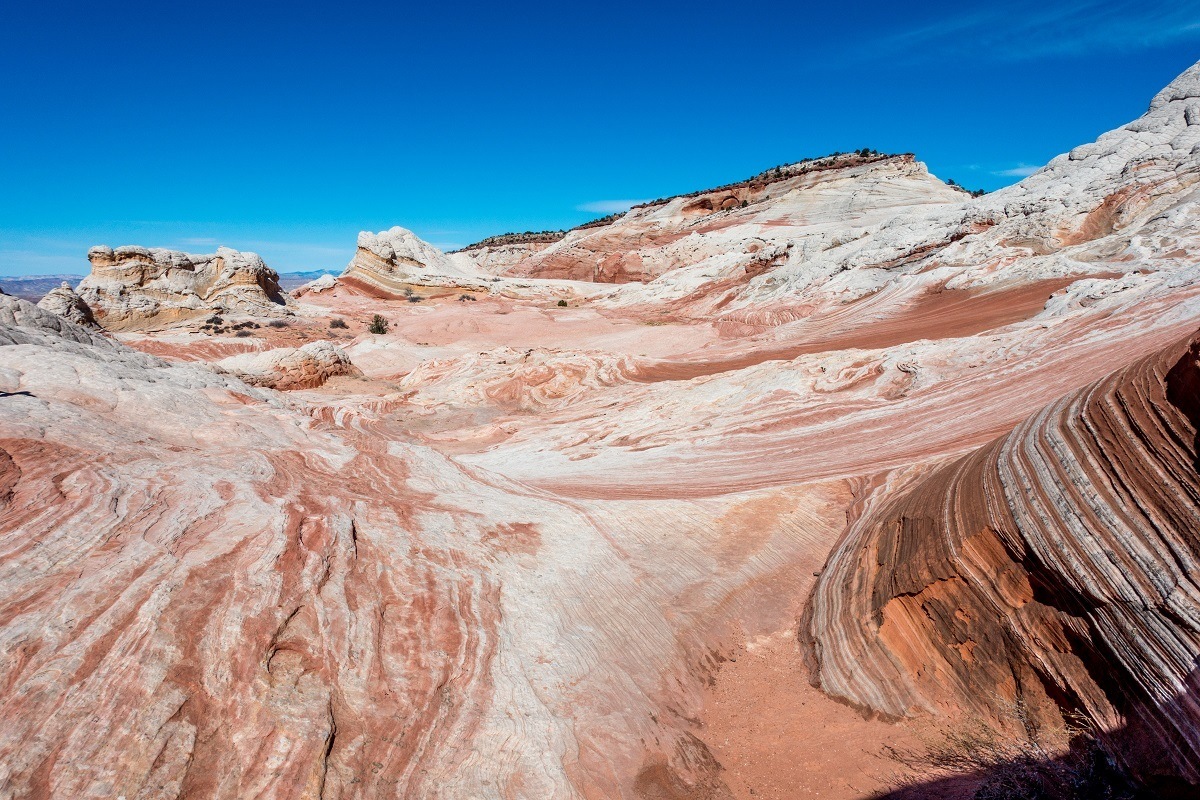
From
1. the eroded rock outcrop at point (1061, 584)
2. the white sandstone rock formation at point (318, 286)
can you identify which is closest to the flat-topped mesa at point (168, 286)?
the white sandstone rock formation at point (318, 286)

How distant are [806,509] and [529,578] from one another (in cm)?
388

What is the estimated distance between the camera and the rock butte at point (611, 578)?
10.3ft

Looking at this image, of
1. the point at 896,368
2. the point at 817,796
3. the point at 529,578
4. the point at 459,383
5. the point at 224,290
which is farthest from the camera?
the point at 224,290

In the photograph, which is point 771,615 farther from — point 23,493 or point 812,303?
point 812,303

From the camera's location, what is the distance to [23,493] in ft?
13.4

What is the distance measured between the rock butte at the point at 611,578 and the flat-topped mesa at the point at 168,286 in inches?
673

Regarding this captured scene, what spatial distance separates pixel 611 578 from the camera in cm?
576

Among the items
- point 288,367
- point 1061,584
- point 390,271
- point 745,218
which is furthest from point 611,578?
point 745,218

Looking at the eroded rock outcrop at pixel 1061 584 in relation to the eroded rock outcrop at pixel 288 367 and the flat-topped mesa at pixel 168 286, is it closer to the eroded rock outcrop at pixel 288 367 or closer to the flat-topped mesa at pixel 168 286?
the eroded rock outcrop at pixel 288 367

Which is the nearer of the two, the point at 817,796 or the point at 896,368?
the point at 817,796

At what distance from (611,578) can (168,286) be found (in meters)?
29.2

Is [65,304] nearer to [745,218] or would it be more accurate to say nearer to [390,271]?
[390,271]

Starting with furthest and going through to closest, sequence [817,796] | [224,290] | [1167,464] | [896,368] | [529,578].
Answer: [224,290]
[896,368]
[529,578]
[817,796]
[1167,464]

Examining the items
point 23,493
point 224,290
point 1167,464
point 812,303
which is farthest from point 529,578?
point 224,290
